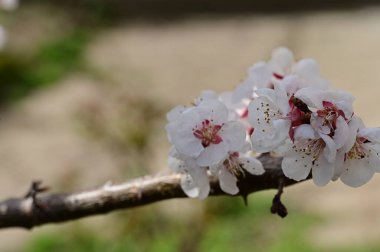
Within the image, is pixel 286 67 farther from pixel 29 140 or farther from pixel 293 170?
pixel 29 140

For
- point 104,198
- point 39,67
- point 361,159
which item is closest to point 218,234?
point 104,198

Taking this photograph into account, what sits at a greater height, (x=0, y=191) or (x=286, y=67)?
(x=286, y=67)

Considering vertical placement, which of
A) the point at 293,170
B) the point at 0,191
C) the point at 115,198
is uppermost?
the point at 293,170

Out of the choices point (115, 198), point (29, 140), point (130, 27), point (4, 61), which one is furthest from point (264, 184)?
point (130, 27)

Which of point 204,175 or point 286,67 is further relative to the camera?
point 286,67

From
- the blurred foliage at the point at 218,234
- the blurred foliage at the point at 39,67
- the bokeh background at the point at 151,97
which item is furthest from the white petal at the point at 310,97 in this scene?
the blurred foliage at the point at 39,67

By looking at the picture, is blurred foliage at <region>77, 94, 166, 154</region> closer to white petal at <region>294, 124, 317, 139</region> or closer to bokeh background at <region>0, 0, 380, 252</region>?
bokeh background at <region>0, 0, 380, 252</region>
